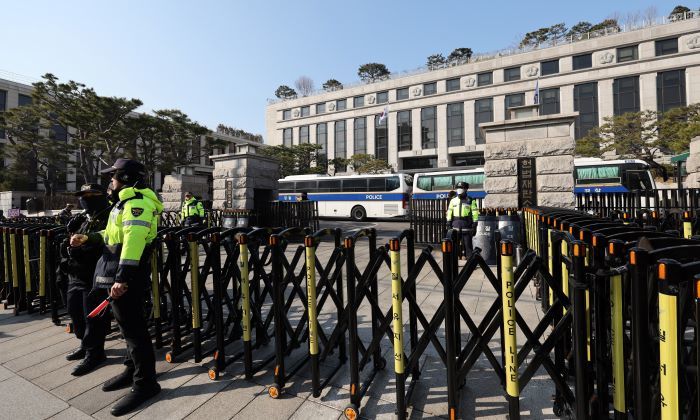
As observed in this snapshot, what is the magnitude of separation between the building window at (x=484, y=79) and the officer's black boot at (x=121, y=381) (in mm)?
43349

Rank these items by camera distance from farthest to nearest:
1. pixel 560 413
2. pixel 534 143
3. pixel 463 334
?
pixel 534 143
pixel 463 334
pixel 560 413

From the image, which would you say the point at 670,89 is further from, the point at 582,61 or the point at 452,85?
the point at 452,85

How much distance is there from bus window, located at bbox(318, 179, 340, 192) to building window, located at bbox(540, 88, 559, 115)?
25939 millimetres

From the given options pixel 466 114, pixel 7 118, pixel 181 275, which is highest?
pixel 466 114

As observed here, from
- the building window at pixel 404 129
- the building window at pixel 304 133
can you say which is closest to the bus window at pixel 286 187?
the building window at pixel 404 129

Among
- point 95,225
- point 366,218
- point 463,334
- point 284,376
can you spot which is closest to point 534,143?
point 463,334

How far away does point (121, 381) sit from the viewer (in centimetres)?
284

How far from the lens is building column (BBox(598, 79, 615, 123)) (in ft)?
109

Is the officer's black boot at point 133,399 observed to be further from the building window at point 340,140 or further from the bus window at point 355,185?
the building window at point 340,140

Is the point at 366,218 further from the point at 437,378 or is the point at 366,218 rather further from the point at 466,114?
the point at 466,114

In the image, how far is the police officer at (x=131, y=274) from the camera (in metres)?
2.61

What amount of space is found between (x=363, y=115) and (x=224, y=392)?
150 ft

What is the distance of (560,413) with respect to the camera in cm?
230

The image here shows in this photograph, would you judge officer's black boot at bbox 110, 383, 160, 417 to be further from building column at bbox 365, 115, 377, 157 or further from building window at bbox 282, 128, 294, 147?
building window at bbox 282, 128, 294, 147
